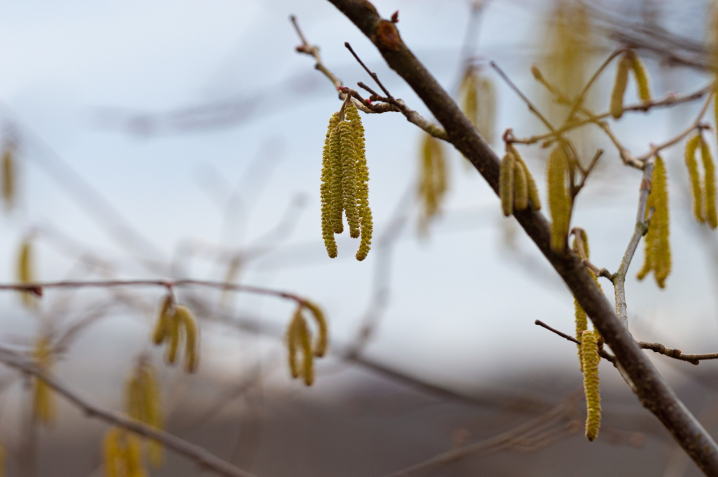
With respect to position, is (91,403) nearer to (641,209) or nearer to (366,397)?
(641,209)

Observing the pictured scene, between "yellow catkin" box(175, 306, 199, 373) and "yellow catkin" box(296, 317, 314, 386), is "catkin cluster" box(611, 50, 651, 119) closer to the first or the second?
"yellow catkin" box(296, 317, 314, 386)

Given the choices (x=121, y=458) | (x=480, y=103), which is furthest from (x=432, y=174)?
(x=121, y=458)

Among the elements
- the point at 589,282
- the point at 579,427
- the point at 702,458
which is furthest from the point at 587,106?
the point at 579,427

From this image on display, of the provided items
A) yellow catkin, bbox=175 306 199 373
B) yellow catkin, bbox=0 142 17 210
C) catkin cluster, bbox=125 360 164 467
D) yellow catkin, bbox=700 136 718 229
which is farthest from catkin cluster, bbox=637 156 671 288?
yellow catkin, bbox=0 142 17 210

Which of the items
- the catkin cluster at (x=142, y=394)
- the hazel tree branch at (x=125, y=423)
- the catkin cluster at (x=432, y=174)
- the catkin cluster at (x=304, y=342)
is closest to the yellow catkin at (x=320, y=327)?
the catkin cluster at (x=304, y=342)

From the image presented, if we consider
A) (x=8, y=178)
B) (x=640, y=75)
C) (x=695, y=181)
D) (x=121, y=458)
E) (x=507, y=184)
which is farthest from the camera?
(x=8, y=178)

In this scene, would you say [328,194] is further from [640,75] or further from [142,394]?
[142,394]
